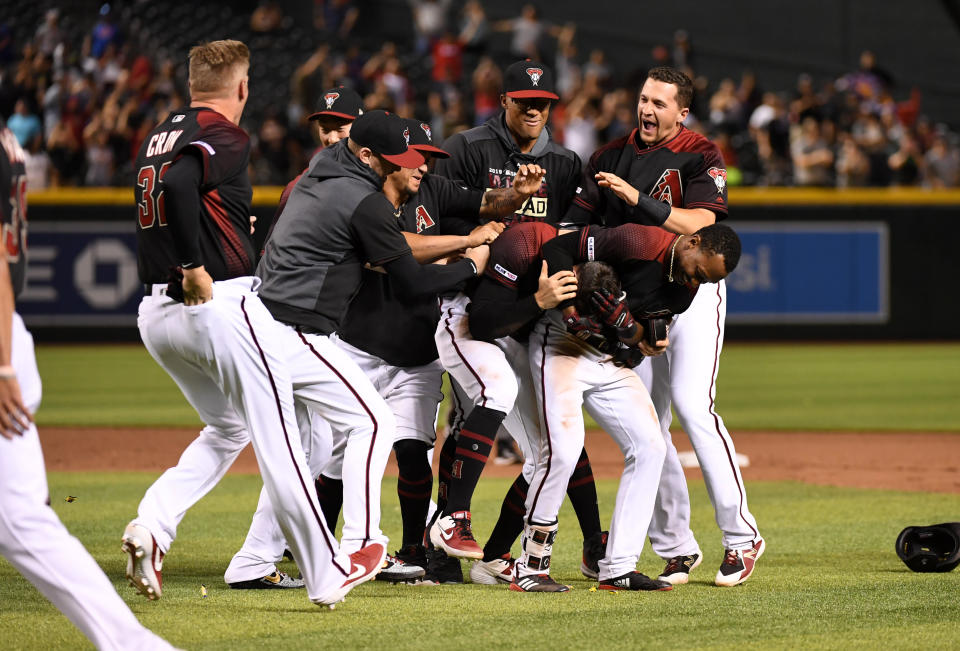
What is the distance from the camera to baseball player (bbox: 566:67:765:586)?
5750 millimetres

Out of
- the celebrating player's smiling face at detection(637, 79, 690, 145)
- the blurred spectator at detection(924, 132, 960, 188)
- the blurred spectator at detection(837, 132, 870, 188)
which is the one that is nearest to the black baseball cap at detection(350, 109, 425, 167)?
the celebrating player's smiling face at detection(637, 79, 690, 145)

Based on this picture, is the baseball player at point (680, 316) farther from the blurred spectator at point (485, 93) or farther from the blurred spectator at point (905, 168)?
the blurred spectator at point (905, 168)

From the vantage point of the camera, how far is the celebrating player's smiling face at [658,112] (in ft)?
19.4

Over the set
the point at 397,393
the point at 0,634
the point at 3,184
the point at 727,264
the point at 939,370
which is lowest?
the point at 939,370

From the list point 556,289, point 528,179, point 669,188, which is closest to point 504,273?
point 556,289

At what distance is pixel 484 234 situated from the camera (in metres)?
5.72

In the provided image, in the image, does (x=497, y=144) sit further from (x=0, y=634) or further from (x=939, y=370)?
(x=939, y=370)

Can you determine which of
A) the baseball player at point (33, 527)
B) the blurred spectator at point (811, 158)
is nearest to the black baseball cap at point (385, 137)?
the baseball player at point (33, 527)

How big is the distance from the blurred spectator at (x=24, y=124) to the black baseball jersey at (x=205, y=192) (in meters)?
14.5

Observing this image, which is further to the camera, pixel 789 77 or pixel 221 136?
pixel 789 77

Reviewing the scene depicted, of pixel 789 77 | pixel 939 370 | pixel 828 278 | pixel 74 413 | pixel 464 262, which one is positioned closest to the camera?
pixel 464 262

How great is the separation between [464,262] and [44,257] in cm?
1438

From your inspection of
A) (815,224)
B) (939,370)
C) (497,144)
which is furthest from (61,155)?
(497,144)

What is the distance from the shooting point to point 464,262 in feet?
18.2
